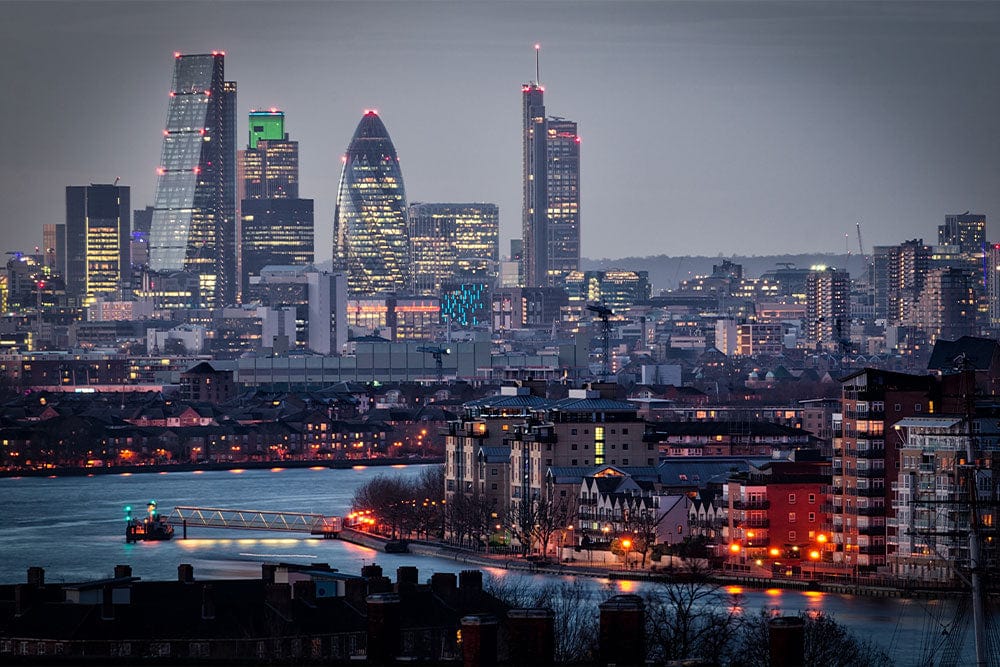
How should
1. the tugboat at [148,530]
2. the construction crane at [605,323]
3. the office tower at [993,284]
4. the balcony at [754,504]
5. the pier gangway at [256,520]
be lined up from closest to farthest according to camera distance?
1. the balcony at [754,504]
2. the tugboat at [148,530]
3. the pier gangway at [256,520]
4. the construction crane at [605,323]
5. the office tower at [993,284]

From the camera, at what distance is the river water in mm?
33250

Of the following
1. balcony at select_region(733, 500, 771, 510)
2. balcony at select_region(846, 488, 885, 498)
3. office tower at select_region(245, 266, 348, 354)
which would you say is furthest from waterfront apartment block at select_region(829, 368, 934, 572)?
office tower at select_region(245, 266, 348, 354)

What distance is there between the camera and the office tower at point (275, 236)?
7416 inches

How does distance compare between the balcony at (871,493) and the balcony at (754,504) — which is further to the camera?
the balcony at (754,504)

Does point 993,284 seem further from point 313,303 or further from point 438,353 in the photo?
point 438,353

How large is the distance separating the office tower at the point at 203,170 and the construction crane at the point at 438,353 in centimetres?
6411

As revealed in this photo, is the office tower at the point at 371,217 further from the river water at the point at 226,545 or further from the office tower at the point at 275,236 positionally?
the river water at the point at 226,545

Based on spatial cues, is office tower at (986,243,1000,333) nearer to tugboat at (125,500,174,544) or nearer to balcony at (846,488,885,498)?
tugboat at (125,500,174,544)

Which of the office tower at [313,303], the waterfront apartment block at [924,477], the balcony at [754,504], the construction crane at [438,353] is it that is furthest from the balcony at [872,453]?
the office tower at [313,303]

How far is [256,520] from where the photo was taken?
5112cm

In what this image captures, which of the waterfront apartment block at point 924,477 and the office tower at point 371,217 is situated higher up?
the office tower at point 371,217

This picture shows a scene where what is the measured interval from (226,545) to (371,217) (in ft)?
455

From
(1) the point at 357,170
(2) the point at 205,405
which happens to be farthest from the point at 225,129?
(2) the point at 205,405

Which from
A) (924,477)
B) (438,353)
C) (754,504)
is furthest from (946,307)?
(924,477)
